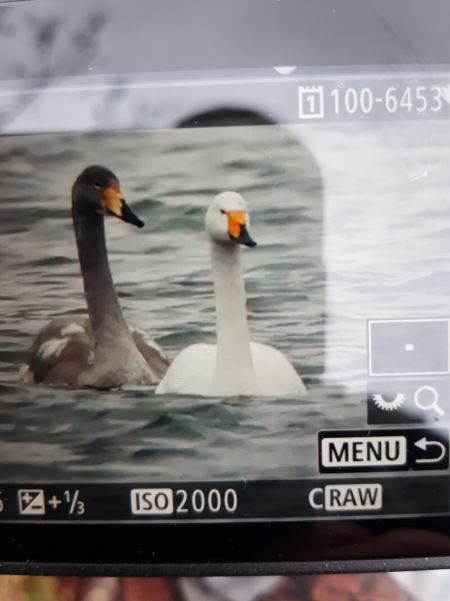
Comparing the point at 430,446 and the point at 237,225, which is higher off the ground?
the point at 237,225

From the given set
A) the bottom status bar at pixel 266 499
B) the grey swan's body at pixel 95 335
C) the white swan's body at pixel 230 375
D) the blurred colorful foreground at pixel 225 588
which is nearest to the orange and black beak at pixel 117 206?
the grey swan's body at pixel 95 335

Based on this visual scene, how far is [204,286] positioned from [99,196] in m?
0.12

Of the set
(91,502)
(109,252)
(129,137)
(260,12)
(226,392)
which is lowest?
(91,502)

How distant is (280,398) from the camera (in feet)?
2.29

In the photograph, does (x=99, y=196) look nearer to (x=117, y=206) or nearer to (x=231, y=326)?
(x=117, y=206)

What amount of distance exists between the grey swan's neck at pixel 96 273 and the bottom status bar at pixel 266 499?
0.51 ft

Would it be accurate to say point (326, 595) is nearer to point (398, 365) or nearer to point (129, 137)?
point (398, 365)

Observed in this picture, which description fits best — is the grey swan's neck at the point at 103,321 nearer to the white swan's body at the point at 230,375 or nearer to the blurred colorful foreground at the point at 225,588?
the white swan's body at the point at 230,375

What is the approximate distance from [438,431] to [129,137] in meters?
0.39

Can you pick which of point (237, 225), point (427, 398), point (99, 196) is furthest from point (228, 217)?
→ point (427, 398)

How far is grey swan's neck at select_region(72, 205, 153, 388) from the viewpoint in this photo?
0.70m

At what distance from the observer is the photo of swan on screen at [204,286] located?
26.7 inches

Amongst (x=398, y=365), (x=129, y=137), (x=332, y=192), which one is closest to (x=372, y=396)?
(x=398, y=365)

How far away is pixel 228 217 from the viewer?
68cm
